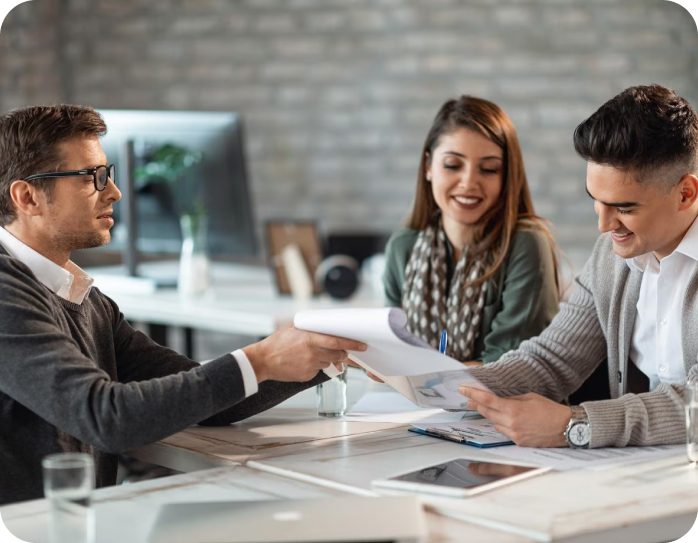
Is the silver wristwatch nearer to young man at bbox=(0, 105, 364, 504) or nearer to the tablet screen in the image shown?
the tablet screen

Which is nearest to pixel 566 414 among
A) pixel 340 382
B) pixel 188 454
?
pixel 340 382

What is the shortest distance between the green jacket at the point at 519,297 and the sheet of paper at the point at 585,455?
787 mm

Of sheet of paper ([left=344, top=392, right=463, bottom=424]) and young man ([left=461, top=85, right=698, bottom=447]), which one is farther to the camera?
sheet of paper ([left=344, top=392, right=463, bottom=424])

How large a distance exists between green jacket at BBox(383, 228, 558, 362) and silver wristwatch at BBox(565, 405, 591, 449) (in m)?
0.77

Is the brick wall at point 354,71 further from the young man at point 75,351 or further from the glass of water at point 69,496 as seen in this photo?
the glass of water at point 69,496

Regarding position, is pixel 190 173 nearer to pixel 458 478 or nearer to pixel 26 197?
pixel 26 197

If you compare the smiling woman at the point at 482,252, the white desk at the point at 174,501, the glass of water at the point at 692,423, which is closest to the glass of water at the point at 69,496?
the white desk at the point at 174,501

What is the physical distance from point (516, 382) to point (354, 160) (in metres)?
3.40

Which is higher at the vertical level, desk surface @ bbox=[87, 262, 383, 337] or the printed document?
the printed document

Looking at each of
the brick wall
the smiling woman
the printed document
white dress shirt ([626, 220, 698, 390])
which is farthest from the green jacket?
the brick wall

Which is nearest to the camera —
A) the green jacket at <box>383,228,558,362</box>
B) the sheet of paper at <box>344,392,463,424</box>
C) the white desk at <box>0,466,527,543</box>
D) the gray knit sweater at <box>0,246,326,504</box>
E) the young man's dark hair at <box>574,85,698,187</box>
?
the white desk at <box>0,466,527,543</box>

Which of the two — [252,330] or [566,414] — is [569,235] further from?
[566,414]

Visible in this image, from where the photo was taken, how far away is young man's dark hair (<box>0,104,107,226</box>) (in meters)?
1.75

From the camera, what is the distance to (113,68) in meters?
5.48
